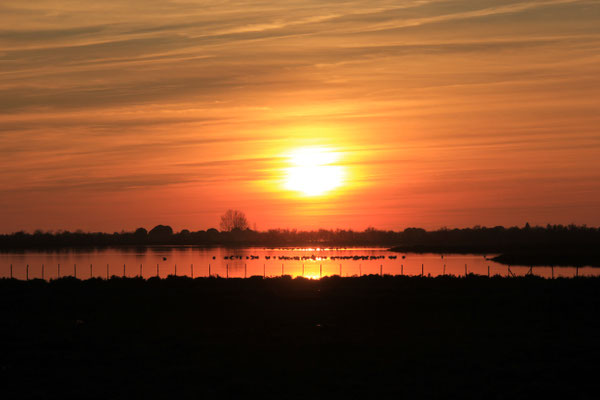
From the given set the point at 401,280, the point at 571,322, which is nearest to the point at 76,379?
the point at 571,322

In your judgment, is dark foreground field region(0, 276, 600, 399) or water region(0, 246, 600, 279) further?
water region(0, 246, 600, 279)

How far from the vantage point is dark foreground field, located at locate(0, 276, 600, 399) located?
59.9ft

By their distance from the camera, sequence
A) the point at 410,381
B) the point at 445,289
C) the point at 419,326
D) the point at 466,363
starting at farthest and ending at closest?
the point at 445,289
the point at 419,326
the point at 466,363
the point at 410,381

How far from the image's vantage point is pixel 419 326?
28953 mm

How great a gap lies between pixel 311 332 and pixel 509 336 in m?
7.64

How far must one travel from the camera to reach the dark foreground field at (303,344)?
59.9 feet

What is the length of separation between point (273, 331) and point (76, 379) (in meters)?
10.1

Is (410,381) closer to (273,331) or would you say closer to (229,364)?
(229,364)

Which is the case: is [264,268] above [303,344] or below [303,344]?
below

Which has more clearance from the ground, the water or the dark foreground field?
the dark foreground field

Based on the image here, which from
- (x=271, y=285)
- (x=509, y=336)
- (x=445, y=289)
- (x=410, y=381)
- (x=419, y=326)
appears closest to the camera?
(x=410, y=381)

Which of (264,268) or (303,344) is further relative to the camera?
(264,268)

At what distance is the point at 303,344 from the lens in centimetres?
2448

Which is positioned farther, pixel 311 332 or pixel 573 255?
pixel 573 255
